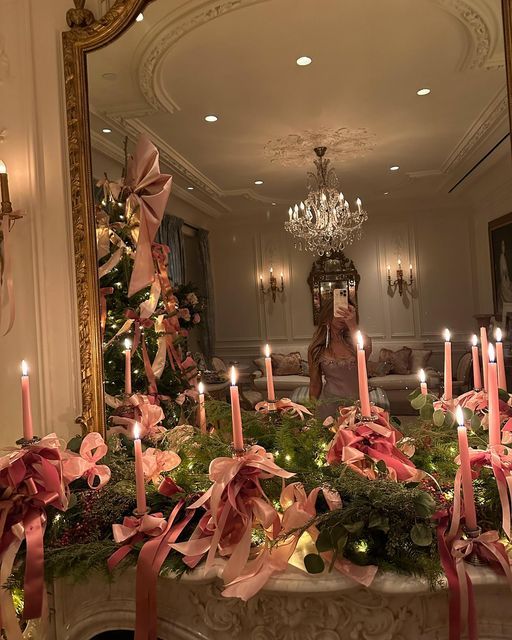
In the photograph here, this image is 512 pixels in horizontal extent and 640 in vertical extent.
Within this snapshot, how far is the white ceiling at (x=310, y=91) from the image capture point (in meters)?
1.41

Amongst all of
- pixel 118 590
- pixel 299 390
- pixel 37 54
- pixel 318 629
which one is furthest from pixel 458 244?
pixel 37 54

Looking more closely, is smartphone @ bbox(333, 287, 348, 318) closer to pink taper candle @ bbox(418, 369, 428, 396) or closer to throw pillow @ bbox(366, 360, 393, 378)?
throw pillow @ bbox(366, 360, 393, 378)

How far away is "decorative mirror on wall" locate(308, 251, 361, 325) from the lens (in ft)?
5.08

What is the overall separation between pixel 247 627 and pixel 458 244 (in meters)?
1.18

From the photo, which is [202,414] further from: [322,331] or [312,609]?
[312,609]

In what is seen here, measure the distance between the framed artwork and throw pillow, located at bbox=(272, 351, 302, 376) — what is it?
0.60 metres

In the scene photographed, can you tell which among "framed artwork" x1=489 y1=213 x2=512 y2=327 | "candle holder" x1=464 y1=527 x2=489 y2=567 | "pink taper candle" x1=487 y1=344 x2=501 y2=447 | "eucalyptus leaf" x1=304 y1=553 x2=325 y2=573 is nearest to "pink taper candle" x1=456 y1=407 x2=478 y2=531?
"candle holder" x1=464 y1=527 x2=489 y2=567

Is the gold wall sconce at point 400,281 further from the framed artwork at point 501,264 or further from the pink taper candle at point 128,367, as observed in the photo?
the pink taper candle at point 128,367

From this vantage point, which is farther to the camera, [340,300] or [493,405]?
[340,300]

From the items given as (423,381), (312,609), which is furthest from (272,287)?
(312,609)

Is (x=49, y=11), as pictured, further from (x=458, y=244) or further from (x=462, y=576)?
(x=462, y=576)

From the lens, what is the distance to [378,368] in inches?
60.7

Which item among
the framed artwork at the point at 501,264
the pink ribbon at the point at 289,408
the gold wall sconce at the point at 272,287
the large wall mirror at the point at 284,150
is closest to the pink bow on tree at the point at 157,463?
the large wall mirror at the point at 284,150

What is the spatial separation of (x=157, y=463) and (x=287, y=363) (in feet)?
1.64
